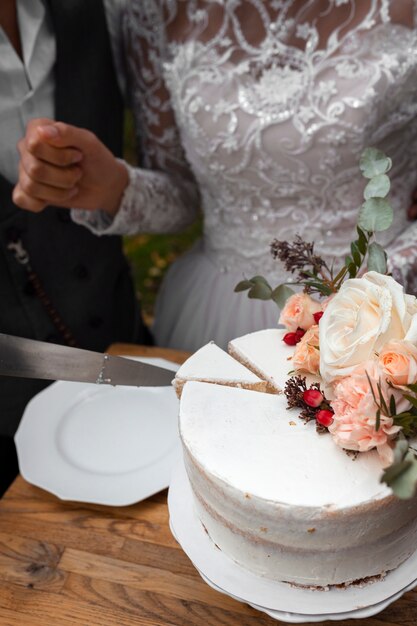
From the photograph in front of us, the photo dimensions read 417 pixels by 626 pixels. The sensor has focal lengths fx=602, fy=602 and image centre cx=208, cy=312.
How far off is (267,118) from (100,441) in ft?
2.29

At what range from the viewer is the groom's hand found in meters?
0.98

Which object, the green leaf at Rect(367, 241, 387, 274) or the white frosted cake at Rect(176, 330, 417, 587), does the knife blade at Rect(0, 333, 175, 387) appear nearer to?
the white frosted cake at Rect(176, 330, 417, 587)

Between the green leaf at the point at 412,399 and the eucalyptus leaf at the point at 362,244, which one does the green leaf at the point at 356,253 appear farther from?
the green leaf at the point at 412,399

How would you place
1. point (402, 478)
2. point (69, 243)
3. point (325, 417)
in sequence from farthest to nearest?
point (69, 243)
point (325, 417)
point (402, 478)

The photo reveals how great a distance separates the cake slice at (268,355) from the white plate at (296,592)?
213 mm

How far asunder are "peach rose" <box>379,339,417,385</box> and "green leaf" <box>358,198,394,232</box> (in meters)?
0.15

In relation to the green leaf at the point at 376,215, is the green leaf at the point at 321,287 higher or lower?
lower

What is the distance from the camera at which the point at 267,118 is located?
1198 millimetres

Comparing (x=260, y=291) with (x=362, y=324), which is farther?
(x=260, y=291)

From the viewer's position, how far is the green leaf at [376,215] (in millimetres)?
654

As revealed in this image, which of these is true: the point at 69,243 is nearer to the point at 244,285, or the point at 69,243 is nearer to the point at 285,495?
the point at 244,285

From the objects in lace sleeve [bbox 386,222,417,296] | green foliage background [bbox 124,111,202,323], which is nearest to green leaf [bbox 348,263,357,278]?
lace sleeve [bbox 386,222,417,296]

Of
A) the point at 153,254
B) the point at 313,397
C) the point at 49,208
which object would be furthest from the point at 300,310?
the point at 153,254

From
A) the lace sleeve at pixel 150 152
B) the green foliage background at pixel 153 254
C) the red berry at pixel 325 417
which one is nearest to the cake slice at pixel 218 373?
the red berry at pixel 325 417
